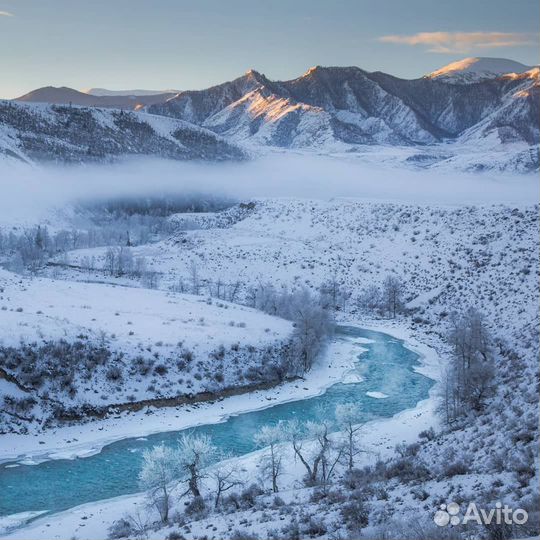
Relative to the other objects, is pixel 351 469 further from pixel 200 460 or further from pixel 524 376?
pixel 524 376

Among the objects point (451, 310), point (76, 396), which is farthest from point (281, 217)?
point (76, 396)

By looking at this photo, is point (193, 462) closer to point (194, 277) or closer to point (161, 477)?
point (161, 477)

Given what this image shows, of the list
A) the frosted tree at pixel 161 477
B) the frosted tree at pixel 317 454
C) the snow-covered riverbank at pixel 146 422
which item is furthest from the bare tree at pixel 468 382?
the frosted tree at pixel 161 477

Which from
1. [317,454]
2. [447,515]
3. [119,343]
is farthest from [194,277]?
[447,515]

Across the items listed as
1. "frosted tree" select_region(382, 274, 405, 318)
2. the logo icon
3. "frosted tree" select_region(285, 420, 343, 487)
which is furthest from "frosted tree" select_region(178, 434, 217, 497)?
"frosted tree" select_region(382, 274, 405, 318)

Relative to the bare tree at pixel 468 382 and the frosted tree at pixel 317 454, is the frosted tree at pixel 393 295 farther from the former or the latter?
the frosted tree at pixel 317 454

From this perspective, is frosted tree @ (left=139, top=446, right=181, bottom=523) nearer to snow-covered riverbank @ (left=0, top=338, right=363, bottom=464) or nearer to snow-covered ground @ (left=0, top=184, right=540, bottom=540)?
snow-covered ground @ (left=0, top=184, right=540, bottom=540)
